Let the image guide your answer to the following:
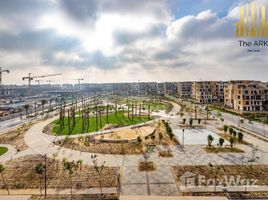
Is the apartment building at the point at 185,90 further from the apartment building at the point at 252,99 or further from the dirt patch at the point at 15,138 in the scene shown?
the dirt patch at the point at 15,138

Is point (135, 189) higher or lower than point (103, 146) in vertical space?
lower

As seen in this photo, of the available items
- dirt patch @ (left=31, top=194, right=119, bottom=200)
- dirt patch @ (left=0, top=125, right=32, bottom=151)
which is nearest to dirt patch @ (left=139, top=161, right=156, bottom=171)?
dirt patch @ (left=31, top=194, right=119, bottom=200)

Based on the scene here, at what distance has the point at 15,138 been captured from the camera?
42.5 metres

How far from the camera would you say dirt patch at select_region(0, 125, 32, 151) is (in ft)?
123

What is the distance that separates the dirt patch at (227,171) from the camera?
23589 millimetres

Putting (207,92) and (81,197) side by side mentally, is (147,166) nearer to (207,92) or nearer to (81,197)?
(81,197)

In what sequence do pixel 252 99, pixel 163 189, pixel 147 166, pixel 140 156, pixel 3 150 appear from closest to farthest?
pixel 163 189 → pixel 147 166 → pixel 140 156 → pixel 3 150 → pixel 252 99

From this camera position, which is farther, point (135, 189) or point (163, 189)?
point (135, 189)

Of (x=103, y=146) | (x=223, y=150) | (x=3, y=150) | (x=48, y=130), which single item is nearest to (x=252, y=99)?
(x=223, y=150)

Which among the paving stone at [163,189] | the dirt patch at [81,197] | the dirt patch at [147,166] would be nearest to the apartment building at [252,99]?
the dirt patch at [147,166]

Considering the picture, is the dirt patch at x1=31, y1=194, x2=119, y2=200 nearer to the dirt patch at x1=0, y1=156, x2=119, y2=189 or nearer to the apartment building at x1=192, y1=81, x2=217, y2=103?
the dirt patch at x1=0, y1=156, x2=119, y2=189

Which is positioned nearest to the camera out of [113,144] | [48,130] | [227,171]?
[227,171]

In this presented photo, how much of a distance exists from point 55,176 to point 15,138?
879 inches

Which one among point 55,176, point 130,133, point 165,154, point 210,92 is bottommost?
point 55,176
